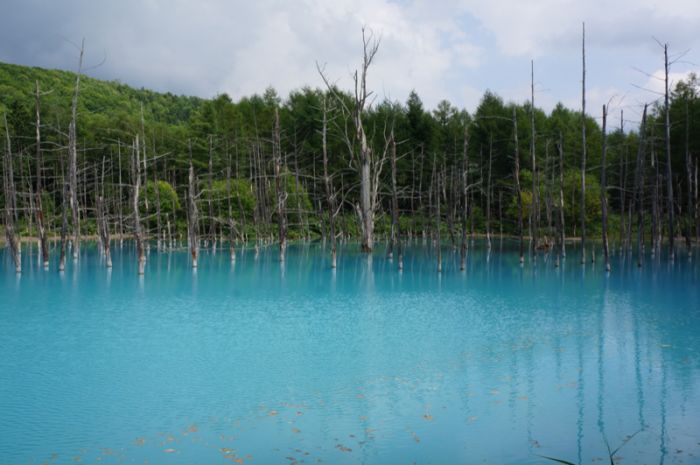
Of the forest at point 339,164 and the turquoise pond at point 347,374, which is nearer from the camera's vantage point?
the turquoise pond at point 347,374

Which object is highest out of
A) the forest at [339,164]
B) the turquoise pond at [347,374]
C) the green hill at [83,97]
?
the green hill at [83,97]

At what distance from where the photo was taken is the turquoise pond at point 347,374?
6957 mm

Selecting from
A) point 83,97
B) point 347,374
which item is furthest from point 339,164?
point 347,374

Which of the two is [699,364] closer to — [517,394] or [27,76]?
[517,394]

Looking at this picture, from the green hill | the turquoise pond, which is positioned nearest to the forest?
the green hill

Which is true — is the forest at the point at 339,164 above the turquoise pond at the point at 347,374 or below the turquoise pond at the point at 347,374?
above

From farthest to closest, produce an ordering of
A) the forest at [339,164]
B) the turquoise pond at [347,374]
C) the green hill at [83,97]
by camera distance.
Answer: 1. the green hill at [83,97]
2. the forest at [339,164]
3. the turquoise pond at [347,374]

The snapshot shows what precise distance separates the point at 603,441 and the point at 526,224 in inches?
1472

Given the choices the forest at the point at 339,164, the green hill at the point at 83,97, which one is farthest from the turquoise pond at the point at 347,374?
the green hill at the point at 83,97

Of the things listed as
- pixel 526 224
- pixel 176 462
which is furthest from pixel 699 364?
pixel 526 224

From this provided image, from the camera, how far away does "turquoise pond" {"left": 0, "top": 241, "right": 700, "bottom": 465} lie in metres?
6.96

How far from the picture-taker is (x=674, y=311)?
50.3 feet

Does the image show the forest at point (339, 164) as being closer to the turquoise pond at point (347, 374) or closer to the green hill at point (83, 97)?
the green hill at point (83, 97)

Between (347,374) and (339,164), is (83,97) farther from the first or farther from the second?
(347,374)
